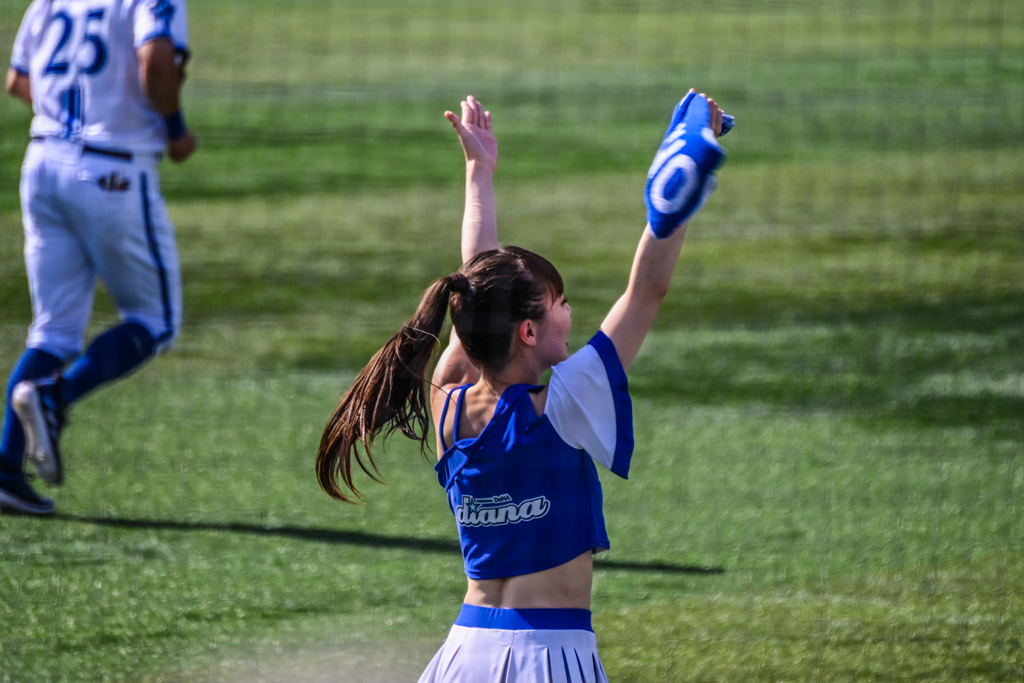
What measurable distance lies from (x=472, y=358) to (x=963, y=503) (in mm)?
3182

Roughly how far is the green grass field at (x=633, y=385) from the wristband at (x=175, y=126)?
4.67 feet

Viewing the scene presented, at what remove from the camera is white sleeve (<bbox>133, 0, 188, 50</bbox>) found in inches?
188

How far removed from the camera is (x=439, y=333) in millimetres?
2463

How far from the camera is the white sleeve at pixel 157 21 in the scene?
4.77 meters

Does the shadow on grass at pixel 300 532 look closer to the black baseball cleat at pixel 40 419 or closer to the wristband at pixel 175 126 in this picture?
the black baseball cleat at pixel 40 419

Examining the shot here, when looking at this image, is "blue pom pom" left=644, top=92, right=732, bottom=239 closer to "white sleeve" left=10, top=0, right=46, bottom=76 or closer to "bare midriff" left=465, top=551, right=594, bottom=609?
"bare midriff" left=465, top=551, right=594, bottom=609

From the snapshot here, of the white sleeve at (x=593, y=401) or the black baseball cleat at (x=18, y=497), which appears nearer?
the white sleeve at (x=593, y=401)

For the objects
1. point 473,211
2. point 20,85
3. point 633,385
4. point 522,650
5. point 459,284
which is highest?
point 20,85

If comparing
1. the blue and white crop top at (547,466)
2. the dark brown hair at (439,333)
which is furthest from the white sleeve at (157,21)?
the blue and white crop top at (547,466)

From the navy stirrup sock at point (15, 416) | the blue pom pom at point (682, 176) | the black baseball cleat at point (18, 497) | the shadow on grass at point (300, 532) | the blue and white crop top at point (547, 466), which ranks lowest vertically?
the shadow on grass at point (300, 532)

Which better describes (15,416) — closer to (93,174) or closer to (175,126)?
(93,174)

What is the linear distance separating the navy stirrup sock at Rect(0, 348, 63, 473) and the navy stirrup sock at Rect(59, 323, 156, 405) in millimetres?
86

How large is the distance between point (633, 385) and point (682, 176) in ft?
16.0

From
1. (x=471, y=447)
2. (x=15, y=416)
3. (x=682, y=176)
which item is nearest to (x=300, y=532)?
(x=15, y=416)
